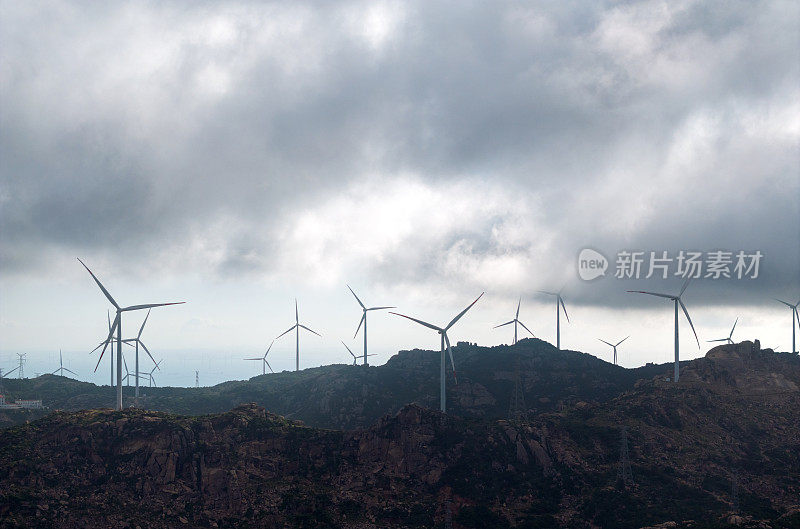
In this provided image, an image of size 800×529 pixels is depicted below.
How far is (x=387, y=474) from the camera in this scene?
143 m

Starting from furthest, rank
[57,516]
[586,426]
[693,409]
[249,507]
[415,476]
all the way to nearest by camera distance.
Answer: [693,409] < [586,426] < [415,476] < [249,507] < [57,516]

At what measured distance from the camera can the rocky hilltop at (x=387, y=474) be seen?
126812 millimetres

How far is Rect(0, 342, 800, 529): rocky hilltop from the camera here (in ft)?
416

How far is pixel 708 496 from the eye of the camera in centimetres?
13838

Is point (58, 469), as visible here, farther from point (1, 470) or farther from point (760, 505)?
point (760, 505)

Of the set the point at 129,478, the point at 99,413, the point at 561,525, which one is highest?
the point at 99,413

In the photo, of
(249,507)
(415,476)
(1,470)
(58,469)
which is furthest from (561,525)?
(1,470)

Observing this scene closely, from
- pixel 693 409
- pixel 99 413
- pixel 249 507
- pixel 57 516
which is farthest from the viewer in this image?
pixel 693 409

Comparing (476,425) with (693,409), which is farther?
(693,409)

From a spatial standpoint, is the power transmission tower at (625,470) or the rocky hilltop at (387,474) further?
the power transmission tower at (625,470)

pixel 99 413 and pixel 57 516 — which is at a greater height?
pixel 99 413

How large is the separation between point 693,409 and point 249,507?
428 ft

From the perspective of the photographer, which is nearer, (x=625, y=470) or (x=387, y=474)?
(x=387, y=474)

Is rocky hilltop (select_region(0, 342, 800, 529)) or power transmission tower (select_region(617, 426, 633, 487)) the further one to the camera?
power transmission tower (select_region(617, 426, 633, 487))
